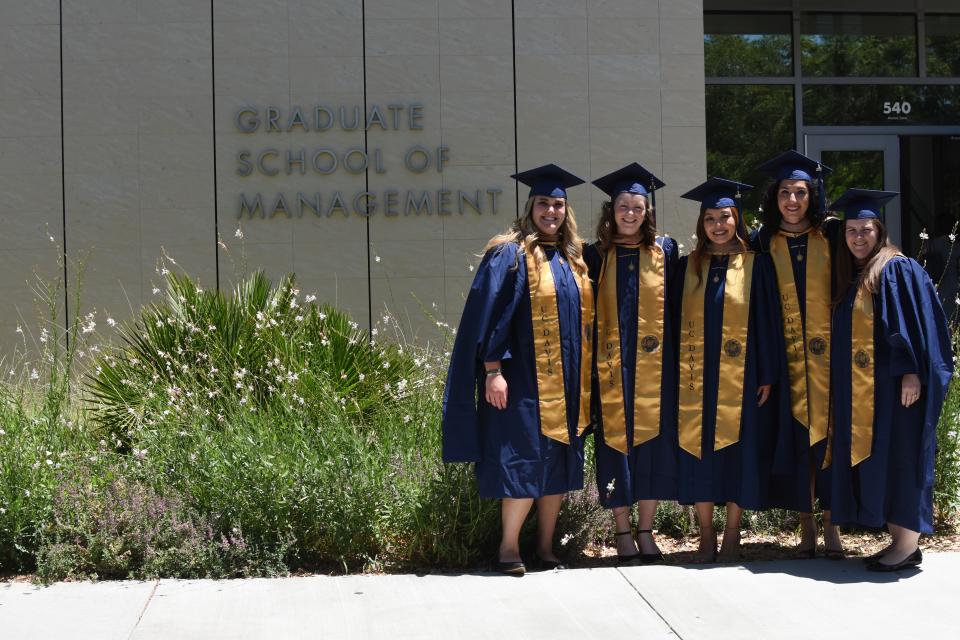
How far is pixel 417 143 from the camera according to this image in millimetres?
10719

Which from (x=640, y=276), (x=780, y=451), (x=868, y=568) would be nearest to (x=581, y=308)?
(x=640, y=276)

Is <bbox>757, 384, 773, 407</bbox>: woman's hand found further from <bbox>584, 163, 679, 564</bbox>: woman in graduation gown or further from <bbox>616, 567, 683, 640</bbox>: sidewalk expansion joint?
<bbox>616, 567, 683, 640</bbox>: sidewalk expansion joint

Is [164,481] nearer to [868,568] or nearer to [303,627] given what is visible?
[303,627]

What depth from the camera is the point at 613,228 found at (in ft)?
17.1

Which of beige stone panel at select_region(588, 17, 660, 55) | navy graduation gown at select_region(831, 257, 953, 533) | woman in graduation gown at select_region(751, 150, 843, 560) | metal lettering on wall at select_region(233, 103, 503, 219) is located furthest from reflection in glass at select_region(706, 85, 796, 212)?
navy graduation gown at select_region(831, 257, 953, 533)

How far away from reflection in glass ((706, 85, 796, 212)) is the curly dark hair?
22.9ft

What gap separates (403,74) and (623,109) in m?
2.33

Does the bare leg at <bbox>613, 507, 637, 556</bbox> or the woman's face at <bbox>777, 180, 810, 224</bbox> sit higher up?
the woman's face at <bbox>777, 180, 810, 224</bbox>

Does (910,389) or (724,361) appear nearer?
(910,389)

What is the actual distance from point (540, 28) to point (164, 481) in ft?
23.4

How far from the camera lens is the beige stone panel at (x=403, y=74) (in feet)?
35.1

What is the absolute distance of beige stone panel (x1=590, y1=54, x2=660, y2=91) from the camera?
10.8 m

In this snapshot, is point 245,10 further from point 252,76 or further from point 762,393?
point 762,393


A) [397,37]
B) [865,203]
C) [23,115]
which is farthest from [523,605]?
[23,115]
